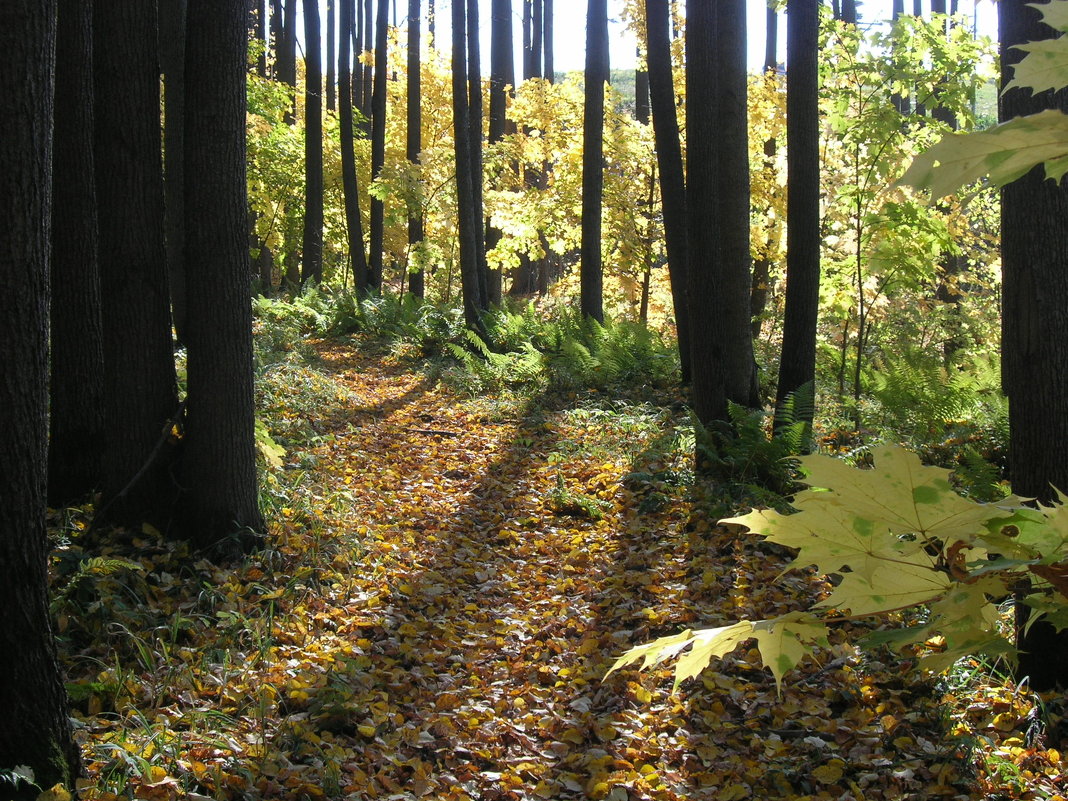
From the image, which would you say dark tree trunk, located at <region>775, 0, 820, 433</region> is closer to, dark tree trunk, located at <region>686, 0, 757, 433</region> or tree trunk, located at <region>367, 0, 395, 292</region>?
dark tree trunk, located at <region>686, 0, 757, 433</region>

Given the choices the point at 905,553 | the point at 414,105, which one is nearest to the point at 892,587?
the point at 905,553

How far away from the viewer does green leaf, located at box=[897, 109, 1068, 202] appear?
716 millimetres

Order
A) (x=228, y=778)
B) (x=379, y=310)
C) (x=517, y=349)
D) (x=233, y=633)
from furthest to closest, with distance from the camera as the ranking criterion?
1. (x=379, y=310)
2. (x=517, y=349)
3. (x=233, y=633)
4. (x=228, y=778)

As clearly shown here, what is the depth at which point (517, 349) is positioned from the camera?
15688mm

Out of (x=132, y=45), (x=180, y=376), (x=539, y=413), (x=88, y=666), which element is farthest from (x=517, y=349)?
(x=88, y=666)

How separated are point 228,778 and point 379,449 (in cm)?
620

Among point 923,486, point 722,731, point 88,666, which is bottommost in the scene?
point 722,731

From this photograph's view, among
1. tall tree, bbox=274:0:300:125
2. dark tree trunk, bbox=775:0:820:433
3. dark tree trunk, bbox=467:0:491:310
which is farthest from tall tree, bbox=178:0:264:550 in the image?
tall tree, bbox=274:0:300:125

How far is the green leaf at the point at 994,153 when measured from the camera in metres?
0.72

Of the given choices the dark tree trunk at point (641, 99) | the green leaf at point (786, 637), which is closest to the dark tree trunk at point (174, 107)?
the green leaf at point (786, 637)

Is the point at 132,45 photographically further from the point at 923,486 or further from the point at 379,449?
the point at 923,486

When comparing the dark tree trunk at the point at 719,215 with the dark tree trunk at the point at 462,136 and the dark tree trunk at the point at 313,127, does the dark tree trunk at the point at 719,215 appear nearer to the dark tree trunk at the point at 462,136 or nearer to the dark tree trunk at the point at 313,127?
the dark tree trunk at the point at 462,136

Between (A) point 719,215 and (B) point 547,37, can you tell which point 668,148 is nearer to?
(A) point 719,215

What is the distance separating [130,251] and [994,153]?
20.3 feet
